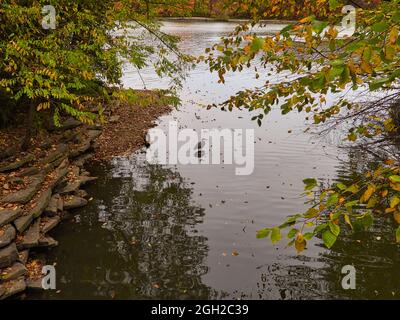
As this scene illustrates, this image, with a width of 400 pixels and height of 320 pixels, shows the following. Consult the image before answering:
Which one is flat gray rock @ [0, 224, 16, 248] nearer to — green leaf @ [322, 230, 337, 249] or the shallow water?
the shallow water

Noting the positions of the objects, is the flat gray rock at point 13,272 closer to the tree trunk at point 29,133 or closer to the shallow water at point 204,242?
the shallow water at point 204,242

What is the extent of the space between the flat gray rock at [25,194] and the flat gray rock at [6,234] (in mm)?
936

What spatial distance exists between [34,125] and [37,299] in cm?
734

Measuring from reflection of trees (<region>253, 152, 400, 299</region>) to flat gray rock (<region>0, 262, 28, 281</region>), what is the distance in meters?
4.54

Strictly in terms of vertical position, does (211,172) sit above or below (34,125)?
below

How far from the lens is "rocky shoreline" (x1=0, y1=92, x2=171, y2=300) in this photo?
7758 millimetres

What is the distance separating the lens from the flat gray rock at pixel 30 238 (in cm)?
834

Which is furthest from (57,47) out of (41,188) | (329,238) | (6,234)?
(329,238)

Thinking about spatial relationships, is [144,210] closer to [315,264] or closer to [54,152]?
[54,152]

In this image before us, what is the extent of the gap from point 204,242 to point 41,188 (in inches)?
180

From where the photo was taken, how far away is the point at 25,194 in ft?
31.3

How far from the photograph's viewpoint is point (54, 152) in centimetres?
1235
